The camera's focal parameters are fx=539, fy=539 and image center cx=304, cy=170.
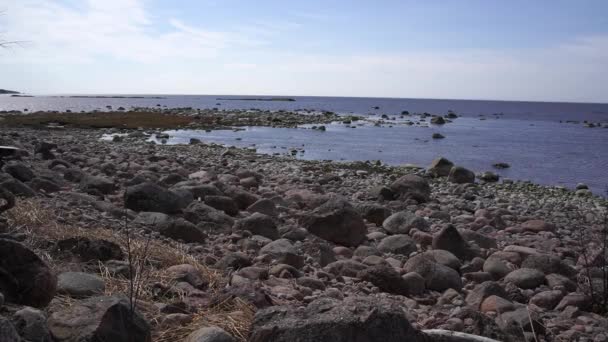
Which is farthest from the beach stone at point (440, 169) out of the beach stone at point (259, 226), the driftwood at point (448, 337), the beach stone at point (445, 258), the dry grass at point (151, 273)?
the driftwood at point (448, 337)

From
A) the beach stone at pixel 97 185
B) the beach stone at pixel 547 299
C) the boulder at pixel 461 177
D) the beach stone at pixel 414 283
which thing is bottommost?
the boulder at pixel 461 177

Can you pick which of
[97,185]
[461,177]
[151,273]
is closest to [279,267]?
[151,273]

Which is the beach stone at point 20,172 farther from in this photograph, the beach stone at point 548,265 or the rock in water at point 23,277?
the beach stone at point 548,265

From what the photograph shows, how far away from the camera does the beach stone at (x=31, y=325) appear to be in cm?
299

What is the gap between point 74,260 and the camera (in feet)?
16.7

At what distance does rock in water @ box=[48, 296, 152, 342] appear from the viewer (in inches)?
124

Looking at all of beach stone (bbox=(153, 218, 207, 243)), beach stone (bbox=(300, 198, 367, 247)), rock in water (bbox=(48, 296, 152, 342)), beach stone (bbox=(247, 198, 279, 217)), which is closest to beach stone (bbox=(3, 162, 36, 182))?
beach stone (bbox=(153, 218, 207, 243))

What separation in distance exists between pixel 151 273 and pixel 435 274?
143 inches

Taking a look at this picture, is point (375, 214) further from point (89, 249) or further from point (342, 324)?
point (342, 324)

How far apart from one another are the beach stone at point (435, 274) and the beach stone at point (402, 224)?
2.79 metres

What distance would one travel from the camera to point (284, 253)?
7.15 meters

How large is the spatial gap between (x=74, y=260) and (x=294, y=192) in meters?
8.47

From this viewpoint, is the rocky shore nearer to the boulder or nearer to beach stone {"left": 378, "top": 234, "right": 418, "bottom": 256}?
beach stone {"left": 378, "top": 234, "right": 418, "bottom": 256}

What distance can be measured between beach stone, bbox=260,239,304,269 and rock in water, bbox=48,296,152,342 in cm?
369
